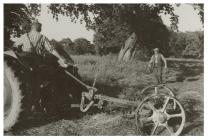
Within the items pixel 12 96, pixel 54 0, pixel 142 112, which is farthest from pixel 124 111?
pixel 54 0

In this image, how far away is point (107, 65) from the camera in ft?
21.7

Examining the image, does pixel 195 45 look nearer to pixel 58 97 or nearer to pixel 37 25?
pixel 58 97

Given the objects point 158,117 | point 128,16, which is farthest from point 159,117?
point 128,16

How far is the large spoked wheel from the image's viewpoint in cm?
550

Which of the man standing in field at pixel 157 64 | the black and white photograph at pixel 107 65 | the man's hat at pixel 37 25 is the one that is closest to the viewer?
the black and white photograph at pixel 107 65

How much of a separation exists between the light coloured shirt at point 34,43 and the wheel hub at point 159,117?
77.9 inches

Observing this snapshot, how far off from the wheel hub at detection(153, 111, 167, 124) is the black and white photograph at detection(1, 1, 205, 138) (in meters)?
0.02

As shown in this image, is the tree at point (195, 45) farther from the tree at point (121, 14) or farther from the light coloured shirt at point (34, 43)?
the light coloured shirt at point (34, 43)

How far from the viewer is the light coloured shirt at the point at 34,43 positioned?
5.94m

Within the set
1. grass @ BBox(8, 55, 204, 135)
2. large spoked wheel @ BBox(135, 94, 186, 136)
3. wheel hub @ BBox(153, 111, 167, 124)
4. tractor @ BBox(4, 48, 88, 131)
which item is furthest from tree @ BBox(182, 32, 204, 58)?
tractor @ BBox(4, 48, 88, 131)

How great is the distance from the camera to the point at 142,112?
5.79 metres

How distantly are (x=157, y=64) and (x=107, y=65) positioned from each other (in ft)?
2.96

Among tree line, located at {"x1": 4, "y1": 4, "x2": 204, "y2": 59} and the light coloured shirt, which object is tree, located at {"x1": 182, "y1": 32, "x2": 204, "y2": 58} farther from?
the light coloured shirt

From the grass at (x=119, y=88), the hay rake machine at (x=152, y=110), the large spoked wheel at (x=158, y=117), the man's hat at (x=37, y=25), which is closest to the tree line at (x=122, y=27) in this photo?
the grass at (x=119, y=88)
